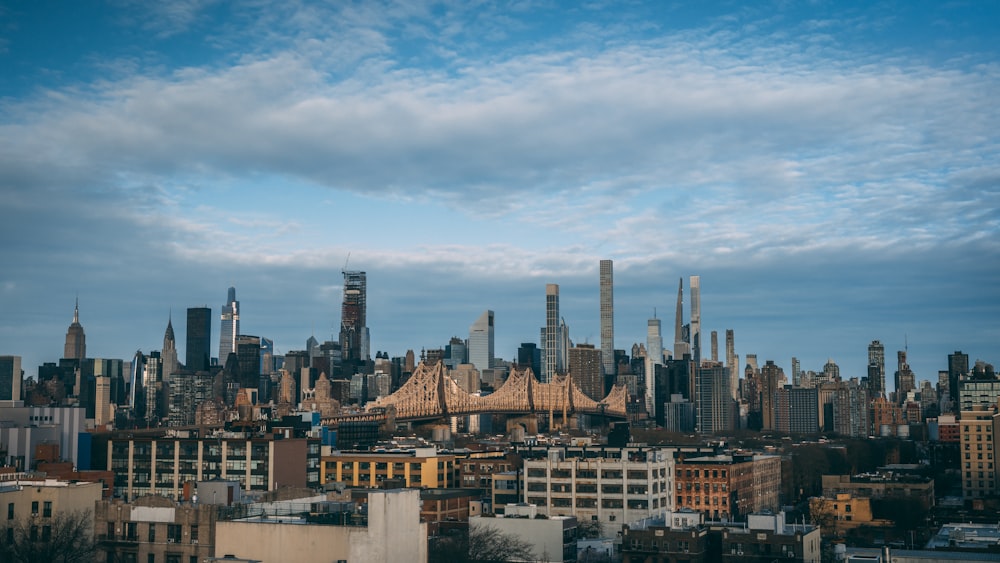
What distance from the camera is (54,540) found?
55250 mm

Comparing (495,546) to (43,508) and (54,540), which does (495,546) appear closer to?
(43,508)

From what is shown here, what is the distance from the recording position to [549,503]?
97.8 m

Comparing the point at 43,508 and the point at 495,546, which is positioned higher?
the point at 43,508

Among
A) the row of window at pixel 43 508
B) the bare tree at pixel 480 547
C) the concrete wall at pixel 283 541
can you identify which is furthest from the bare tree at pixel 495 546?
the row of window at pixel 43 508

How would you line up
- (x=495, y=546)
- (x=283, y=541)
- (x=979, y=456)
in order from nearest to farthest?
(x=283, y=541)
(x=495, y=546)
(x=979, y=456)

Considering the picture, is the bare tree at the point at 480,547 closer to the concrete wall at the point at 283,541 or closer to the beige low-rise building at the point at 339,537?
the beige low-rise building at the point at 339,537

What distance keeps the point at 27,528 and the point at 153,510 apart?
9.21 metres

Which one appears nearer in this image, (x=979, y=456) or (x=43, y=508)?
(x=43, y=508)

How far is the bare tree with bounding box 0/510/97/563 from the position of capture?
54656mm

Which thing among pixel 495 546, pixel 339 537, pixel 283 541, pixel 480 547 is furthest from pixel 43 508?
Result: pixel 495 546

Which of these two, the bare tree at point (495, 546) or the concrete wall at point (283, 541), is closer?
the concrete wall at point (283, 541)

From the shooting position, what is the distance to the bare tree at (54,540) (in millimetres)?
54656

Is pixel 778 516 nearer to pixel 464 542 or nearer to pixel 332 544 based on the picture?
pixel 464 542

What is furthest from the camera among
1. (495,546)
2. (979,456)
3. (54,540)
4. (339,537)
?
(979,456)
